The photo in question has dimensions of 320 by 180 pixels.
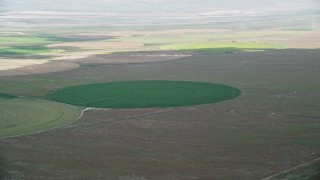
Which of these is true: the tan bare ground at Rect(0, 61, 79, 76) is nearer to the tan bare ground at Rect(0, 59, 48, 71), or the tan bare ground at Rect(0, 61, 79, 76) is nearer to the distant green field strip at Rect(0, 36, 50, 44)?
the tan bare ground at Rect(0, 59, 48, 71)

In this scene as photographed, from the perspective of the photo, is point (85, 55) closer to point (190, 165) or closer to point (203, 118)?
point (203, 118)

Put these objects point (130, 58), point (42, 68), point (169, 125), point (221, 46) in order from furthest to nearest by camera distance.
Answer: point (221, 46)
point (130, 58)
point (42, 68)
point (169, 125)

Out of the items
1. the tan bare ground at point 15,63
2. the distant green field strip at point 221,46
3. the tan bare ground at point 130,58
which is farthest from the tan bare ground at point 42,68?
the distant green field strip at point 221,46

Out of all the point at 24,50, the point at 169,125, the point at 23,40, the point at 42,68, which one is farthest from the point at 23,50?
the point at 169,125

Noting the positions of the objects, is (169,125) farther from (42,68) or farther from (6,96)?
(42,68)

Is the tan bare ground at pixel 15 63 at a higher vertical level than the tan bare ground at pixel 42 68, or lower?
higher

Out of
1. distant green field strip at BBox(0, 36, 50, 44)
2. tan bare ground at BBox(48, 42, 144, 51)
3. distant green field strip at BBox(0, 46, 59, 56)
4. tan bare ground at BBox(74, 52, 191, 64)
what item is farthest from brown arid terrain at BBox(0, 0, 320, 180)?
distant green field strip at BBox(0, 36, 50, 44)

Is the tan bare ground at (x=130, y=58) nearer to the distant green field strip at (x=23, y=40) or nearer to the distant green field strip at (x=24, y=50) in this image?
the distant green field strip at (x=24, y=50)
